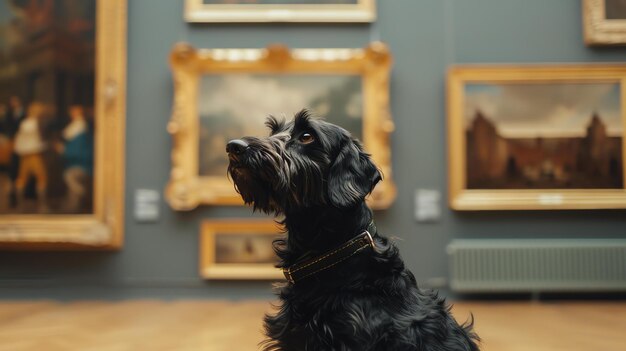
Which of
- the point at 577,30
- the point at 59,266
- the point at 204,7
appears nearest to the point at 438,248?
the point at 577,30

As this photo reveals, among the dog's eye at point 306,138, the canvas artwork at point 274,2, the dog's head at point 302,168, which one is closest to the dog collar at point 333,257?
the dog's head at point 302,168

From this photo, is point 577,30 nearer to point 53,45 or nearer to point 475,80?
point 475,80

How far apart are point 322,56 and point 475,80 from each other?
87.9 inches

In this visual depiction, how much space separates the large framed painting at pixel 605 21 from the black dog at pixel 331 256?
659cm

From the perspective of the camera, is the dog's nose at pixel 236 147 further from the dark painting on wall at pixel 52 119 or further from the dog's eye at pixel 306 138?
the dark painting on wall at pixel 52 119

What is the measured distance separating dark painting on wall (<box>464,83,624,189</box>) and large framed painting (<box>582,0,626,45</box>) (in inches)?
26.0

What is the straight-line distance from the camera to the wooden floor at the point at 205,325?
4.85m

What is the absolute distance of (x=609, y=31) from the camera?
24.8 ft

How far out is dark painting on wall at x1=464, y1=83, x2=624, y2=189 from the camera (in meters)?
7.54

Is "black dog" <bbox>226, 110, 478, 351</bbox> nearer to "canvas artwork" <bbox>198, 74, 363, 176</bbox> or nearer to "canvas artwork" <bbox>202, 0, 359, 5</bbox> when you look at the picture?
"canvas artwork" <bbox>198, 74, 363, 176</bbox>

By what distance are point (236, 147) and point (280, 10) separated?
229 inches

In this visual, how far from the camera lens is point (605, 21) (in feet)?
24.8

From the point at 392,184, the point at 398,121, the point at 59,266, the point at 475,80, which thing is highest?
the point at 475,80

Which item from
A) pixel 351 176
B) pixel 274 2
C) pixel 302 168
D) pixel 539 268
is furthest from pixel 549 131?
pixel 302 168
